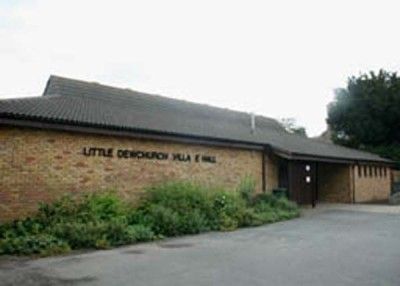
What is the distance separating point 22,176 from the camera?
592 inches

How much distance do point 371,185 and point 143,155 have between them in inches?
720

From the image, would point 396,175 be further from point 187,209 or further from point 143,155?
point 187,209

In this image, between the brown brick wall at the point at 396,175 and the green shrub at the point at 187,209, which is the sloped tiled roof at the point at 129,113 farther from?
the brown brick wall at the point at 396,175

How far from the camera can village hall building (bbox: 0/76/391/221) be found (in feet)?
49.7

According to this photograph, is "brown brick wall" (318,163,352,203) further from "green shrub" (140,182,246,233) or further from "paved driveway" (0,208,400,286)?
"paved driveway" (0,208,400,286)

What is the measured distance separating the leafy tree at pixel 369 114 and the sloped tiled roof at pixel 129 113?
12.3 meters

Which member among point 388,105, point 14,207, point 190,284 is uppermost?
point 388,105

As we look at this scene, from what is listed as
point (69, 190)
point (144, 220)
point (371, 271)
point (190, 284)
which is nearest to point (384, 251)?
point (371, 271)

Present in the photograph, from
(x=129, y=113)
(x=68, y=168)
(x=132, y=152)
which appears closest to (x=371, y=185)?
(x=129, y=113)

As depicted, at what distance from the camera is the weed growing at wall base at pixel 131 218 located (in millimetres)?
13242

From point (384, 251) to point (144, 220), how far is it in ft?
22.2

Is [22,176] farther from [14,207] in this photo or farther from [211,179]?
[211,179]

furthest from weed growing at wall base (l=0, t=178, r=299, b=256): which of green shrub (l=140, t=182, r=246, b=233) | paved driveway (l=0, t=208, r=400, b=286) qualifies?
paved driveway (l=0, t=208, r=400, b=286)

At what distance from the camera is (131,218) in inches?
643
